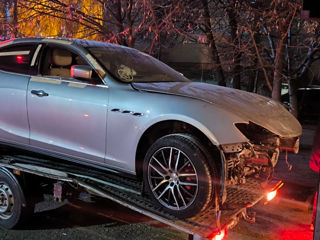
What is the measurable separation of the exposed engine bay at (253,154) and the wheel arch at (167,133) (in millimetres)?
123

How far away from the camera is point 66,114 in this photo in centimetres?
395

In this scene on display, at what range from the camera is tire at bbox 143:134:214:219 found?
3.20 meters

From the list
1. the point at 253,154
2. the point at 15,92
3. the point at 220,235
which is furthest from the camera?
the point at 15,92

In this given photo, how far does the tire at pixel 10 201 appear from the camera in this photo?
4.11 metres

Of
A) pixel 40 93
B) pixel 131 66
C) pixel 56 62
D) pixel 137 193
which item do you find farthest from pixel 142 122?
pixel 56 62

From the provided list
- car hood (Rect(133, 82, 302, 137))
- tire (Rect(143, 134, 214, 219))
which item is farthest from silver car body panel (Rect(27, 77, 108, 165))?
tire (Rect(143, 134, 214, 219))

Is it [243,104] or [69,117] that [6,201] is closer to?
[69,117]

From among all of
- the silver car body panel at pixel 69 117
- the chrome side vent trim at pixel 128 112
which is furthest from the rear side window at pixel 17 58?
the chrome side vent trim at pixel 128 112

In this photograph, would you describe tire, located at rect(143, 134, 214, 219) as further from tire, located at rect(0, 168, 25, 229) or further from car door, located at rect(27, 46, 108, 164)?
tire, located at rect(0, 168, 25, 229)

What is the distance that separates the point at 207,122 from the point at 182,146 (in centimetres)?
32

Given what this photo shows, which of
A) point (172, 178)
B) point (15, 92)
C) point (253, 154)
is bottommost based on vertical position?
point (172, 178)

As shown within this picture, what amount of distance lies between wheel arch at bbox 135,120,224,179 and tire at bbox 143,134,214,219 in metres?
0.11

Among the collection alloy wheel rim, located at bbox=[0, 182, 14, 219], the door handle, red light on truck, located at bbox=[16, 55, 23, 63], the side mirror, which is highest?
red light on truck, located at bbox=[16, 55, 23, 63]

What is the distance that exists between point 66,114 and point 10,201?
1.26 m
